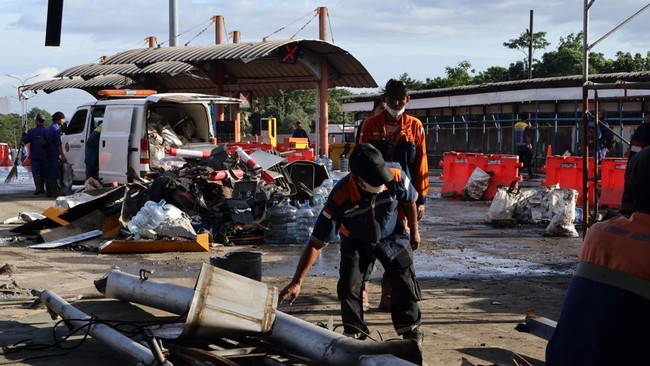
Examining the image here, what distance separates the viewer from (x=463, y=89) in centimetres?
3397

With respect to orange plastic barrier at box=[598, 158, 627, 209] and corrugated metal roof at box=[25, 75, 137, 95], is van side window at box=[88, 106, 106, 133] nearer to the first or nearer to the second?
orange plastic barrier at box=[598, 158, 627, 209]

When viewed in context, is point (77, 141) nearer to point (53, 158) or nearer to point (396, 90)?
point (53, 158)

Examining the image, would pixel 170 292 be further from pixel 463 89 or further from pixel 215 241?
pixel 463 89

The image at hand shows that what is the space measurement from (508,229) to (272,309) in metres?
8.95

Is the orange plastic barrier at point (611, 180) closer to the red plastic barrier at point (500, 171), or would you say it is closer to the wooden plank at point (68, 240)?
the red plastic barrier at point (500, 171)

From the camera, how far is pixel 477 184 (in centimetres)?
1917

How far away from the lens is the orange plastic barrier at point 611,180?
671 inches

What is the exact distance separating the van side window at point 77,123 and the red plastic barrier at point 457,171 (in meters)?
8.12

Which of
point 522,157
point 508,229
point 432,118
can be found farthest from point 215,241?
point 432,118

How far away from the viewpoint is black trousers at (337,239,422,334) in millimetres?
6152

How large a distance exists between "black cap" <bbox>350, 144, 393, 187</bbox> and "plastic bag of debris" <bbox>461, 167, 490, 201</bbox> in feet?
44.7

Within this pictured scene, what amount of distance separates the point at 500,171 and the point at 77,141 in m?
9.04

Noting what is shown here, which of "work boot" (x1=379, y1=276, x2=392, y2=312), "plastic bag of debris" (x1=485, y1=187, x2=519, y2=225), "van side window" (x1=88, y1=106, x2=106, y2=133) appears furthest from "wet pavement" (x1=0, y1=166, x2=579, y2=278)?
"van side window" (x1=88, y1=106, x2=106, y2=133)

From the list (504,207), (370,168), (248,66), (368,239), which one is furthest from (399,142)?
(248,66)
